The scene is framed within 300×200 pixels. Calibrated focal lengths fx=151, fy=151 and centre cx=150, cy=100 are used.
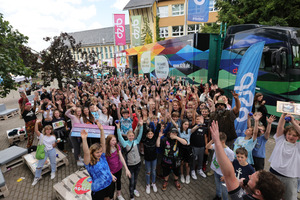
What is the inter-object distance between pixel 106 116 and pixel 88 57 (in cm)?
470

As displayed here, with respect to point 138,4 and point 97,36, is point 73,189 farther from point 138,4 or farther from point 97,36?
point 97,36

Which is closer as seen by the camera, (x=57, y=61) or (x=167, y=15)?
(x=57, y=61)

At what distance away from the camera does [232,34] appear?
24.2 feet

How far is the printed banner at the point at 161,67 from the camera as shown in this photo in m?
11.2

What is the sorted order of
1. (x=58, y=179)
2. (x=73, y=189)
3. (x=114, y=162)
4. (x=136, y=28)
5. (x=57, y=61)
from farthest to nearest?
(x=136, y=28) → (x=57, y=61) → (x=58, y=179) → (x=73, y=189) → (x=114, y=162)

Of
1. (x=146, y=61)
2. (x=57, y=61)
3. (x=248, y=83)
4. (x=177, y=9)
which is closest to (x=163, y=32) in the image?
(x=177, y=9)

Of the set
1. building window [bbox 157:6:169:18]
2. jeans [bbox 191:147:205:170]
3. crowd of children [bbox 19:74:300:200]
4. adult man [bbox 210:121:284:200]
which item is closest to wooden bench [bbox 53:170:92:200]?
crowd of children [bbox 19:74:300:200]

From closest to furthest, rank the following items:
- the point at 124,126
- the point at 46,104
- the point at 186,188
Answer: the point at 186,188, the point at 124,126, the point at 46,104

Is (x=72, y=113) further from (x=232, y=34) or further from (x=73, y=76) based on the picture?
(x=232, y=34)

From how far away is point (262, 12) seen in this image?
→ 11875mm

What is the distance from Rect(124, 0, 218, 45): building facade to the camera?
25.1m

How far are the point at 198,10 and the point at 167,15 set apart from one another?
15840mm

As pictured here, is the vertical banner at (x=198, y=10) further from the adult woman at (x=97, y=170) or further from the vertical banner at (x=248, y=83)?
the adult woman at (x=97, y=170)

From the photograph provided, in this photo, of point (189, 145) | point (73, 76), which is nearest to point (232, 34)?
point (189, 145)
